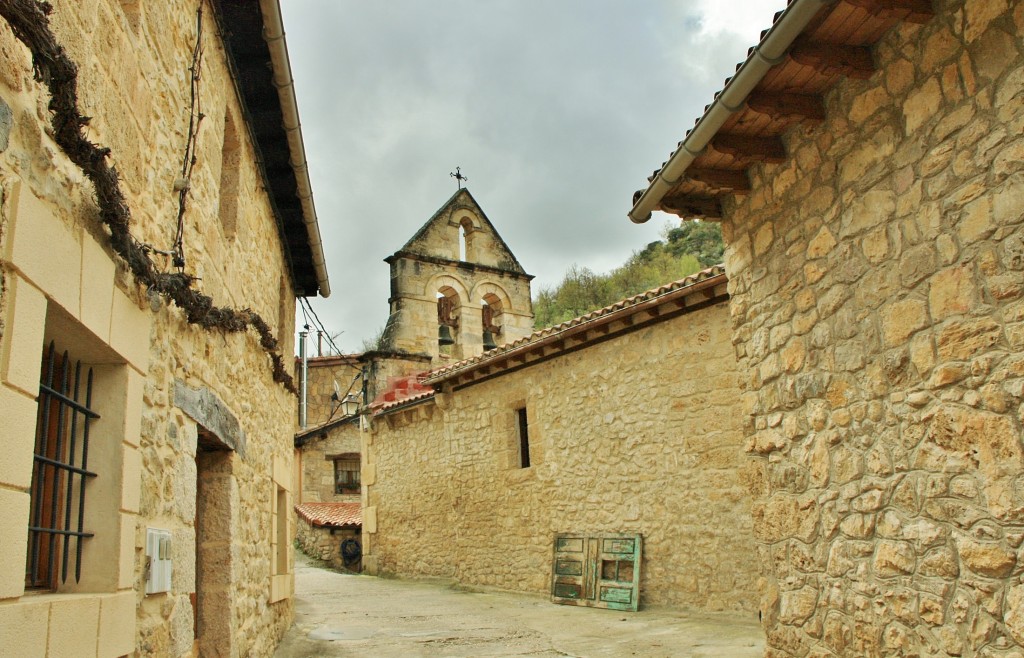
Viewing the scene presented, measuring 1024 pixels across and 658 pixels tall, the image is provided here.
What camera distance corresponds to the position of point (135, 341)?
3289 millimetres

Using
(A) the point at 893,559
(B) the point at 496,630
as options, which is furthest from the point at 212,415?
(B) the point at 496,630

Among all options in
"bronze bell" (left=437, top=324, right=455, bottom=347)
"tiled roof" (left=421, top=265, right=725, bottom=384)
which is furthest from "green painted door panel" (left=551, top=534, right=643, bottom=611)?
"bronze bell" (left=437, top=324, right=455, bottom=347)

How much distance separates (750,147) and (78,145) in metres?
3.44

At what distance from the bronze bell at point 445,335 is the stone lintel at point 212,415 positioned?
11.3 meters

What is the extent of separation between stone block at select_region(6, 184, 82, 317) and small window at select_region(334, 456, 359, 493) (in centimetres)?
1790

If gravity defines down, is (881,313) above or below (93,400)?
above

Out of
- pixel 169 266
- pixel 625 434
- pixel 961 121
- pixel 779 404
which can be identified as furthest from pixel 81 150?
pixel 625 434

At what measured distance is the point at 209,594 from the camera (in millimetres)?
4984

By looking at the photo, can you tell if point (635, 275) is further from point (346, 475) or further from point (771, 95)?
point (771, 95)

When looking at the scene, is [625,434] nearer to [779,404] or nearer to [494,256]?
[779,404]

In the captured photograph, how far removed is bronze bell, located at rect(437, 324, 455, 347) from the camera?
17.0 metres

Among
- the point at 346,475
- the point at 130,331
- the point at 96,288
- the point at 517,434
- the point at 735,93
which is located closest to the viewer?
the point at 96,288

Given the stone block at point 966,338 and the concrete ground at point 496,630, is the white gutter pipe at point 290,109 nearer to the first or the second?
the concrete ground at point 496,630

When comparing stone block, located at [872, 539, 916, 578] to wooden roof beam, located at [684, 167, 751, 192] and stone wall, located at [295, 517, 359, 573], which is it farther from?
stone wall, located at [295, 517, 359, 573]
